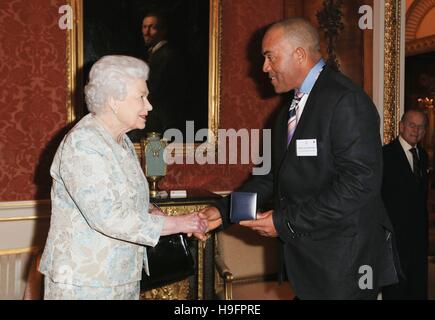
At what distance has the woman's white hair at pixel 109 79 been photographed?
6.44ft

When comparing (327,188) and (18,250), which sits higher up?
(327,188)

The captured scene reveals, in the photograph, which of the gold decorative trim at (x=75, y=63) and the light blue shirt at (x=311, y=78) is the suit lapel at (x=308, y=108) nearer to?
the light blue shirt at (x=311, y=78)

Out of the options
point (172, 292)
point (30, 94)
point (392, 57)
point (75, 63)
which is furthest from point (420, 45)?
point (30, 94)

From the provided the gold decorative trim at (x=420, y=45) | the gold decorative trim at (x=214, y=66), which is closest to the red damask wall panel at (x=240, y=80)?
the gold decorative trim at (x=214, y=66)

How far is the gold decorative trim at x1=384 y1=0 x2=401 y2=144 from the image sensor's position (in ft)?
15.5

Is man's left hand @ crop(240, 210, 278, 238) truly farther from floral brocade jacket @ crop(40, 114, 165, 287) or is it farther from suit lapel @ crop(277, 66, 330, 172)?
Answer: floral brocade jacket @ crop(40, 114, 165, 287)

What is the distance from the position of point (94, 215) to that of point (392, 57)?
3961 mm

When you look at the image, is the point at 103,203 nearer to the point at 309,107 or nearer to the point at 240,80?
the point at 309,107

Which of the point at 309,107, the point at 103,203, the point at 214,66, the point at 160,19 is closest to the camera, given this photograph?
the point at 103,203

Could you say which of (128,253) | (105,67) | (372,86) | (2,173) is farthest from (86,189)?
(372,86)

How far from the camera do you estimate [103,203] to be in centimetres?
181

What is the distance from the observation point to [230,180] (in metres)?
4.79

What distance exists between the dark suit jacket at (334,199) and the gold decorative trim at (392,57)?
9.22 feet

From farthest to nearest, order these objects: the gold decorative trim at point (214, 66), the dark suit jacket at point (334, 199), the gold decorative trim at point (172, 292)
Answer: the gold decorative trim at point (214, 66) < the gold decorative trim at point (172, 292) < the dark suit jacket at point (334, 199)
